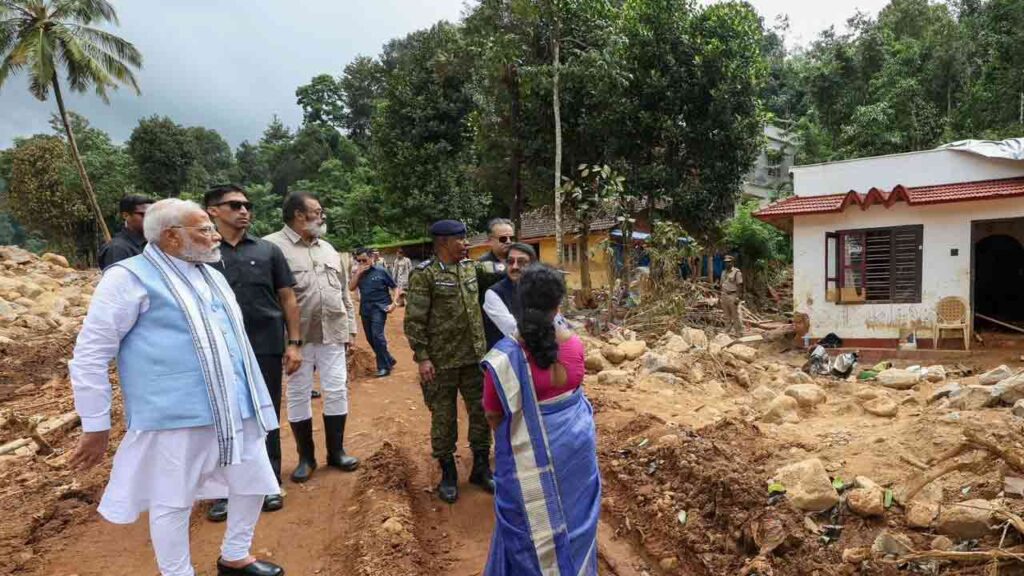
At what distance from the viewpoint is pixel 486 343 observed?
3877mm

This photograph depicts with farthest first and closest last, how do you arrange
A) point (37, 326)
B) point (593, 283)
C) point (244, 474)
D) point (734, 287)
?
1. point (593, 283)
2. point (734, 287)
3. point (37, 326)
4. point (244, 474)

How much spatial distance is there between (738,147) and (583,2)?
5332 millimetres

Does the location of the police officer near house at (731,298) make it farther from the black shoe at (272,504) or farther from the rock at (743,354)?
the black shoe at (272,504)

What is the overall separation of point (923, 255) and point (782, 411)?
7792mm

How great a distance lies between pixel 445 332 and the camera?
3695 mm

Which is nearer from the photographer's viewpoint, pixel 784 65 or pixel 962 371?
pixel 962 371

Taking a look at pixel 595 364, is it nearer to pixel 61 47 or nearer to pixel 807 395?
pixel 807 395

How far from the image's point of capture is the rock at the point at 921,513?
3090mm

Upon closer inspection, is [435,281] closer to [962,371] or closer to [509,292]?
[509,292]

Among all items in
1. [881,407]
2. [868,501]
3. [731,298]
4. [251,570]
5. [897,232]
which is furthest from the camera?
[731,298]

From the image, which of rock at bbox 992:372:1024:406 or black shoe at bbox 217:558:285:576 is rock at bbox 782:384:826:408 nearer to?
rock at bbox 992:372:1024:406

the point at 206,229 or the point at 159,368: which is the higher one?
the point at 206,229

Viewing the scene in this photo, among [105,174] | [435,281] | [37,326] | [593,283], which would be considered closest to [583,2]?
[593,283]

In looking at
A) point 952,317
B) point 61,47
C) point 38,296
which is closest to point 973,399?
point 952,317
